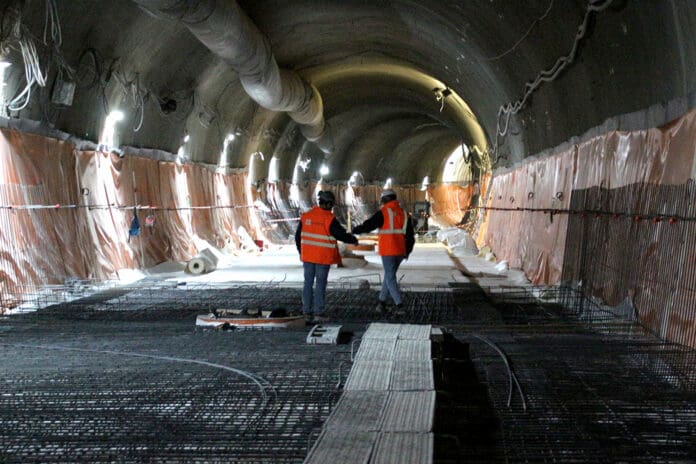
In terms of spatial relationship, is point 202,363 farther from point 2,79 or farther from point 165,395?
point 2,79

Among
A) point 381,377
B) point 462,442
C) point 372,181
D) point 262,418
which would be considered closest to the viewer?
point 462,442

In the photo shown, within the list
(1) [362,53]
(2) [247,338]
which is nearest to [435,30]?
(1) [362,53]

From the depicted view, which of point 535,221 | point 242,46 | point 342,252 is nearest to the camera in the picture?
point 242,46

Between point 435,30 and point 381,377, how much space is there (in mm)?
9908

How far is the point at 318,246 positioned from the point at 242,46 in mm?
5068

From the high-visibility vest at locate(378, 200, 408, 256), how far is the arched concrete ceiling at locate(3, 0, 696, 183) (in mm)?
2654

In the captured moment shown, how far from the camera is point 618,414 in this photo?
4148mm

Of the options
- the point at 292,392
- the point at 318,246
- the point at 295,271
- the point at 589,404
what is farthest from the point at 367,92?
the point at 589,404

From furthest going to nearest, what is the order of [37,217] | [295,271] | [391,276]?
[295,271], [37,217], [391,276]

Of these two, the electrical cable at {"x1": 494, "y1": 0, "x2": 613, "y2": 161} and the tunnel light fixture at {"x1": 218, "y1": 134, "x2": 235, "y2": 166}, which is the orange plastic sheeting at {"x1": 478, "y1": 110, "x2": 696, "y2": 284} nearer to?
the electrical cable at {"x1": 494, "y1": 0, "x2": 613, "y2": 161}

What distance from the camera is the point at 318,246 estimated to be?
26.3 feet

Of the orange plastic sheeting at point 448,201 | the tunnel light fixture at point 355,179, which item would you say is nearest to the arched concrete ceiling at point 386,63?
the tunnel light fixture at point 355,179

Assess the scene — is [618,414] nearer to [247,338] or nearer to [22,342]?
[247,338]

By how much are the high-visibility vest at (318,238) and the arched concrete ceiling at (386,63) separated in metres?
3.37
